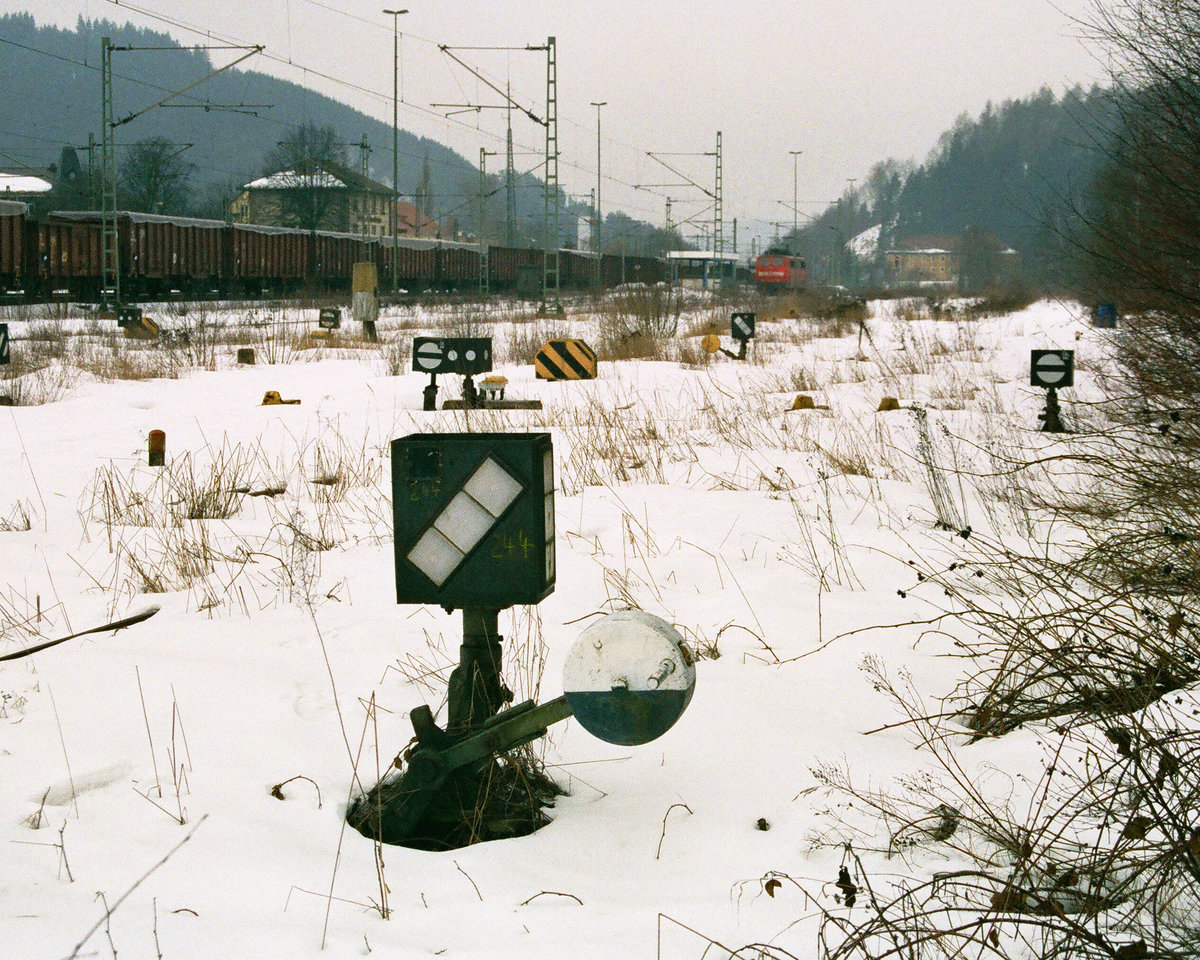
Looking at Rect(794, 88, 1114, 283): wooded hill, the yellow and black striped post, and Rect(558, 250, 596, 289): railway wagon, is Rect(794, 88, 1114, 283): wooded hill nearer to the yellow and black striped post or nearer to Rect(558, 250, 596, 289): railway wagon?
Rect(558, 250, 596, 289): railway wagon

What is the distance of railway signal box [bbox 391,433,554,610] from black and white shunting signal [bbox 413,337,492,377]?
7.24m

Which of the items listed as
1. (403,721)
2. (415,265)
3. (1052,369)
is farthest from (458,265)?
(403,721)

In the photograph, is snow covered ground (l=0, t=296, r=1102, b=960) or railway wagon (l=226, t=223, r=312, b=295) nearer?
snow covered ground (l=0, t=296, r=1102, b=960)

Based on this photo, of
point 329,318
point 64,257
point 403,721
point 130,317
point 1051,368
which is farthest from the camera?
point 64,257

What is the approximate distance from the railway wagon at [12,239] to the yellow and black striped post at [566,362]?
17.2 meters

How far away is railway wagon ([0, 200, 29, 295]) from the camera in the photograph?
24688mm

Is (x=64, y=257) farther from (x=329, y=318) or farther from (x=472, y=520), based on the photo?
(x=472, y=520)

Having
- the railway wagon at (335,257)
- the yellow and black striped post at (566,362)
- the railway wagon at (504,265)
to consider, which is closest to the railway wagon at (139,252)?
the railway wagon at (335,257)

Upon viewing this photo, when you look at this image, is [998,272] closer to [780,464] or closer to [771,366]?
[771,366]

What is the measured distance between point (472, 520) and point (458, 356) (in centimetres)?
749

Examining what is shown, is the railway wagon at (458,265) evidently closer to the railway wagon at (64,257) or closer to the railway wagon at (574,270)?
the railway wagon at (574,270)

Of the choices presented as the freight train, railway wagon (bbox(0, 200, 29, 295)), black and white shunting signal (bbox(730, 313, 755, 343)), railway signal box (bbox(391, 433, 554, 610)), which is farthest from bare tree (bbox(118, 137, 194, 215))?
railway signal box (bbox(391, 433, 554, 610))

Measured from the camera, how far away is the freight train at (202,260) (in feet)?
87.6

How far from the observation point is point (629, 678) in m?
2.12
